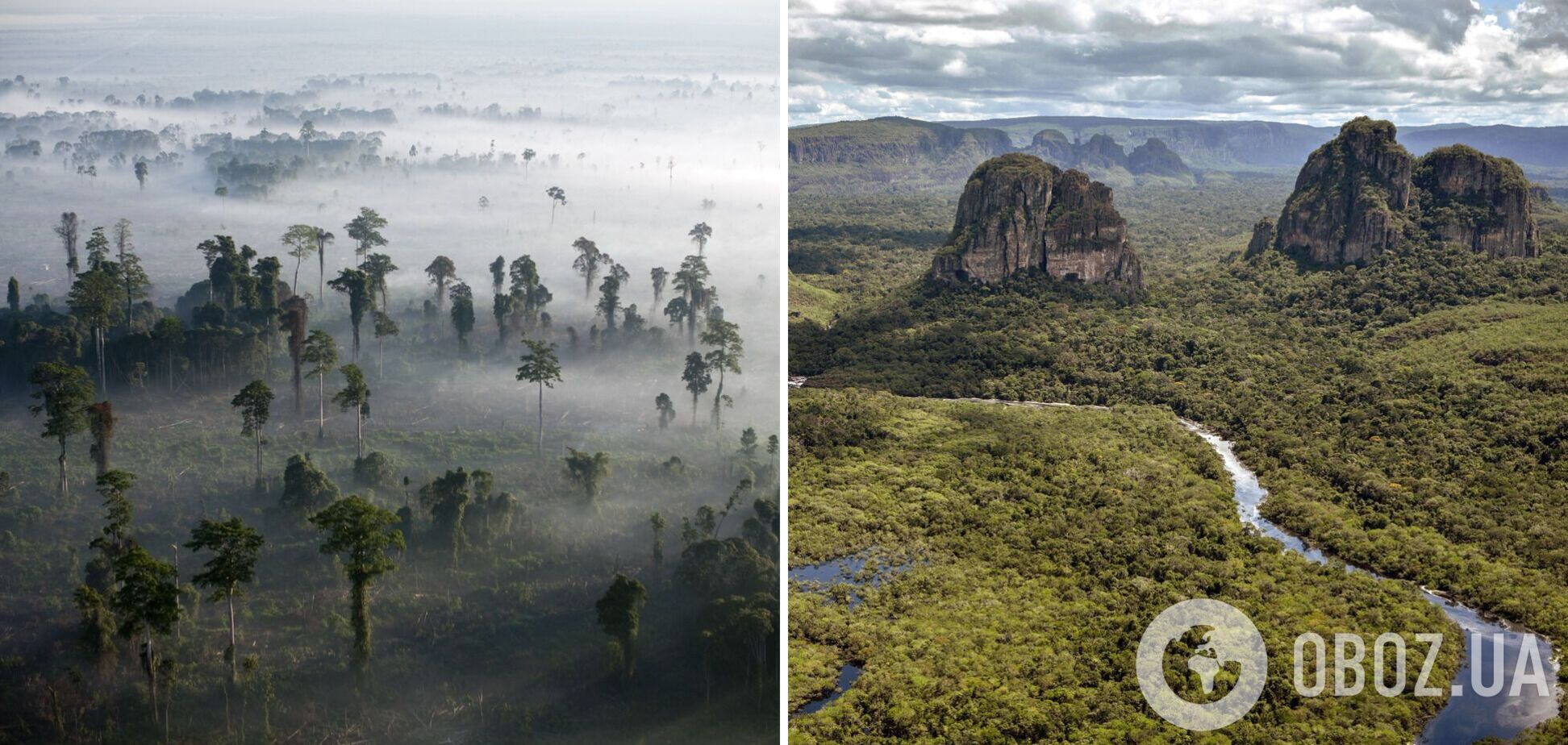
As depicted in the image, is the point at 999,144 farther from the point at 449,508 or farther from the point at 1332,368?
the point at 449,508

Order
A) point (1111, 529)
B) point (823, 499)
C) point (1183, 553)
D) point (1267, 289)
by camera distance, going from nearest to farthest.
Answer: point (1183, 553) → point (1111, 529) → point (823, 499) → point (1267, 289)

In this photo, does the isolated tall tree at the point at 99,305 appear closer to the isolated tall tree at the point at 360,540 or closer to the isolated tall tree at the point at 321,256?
the isolated tall tree at the point at 321,256

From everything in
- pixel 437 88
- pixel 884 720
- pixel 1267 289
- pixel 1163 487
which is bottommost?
pixel 884 720

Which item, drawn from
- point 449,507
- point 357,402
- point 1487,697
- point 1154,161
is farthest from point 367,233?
point 1154,161

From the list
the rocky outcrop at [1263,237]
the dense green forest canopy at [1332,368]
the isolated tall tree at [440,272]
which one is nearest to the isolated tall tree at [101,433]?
the isolated tall tree at [440,272]

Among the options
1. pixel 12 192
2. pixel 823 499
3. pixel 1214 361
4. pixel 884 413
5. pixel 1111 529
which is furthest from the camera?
pixel 1214 361

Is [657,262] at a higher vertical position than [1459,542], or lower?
higher

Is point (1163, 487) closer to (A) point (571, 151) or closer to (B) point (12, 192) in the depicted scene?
(A) point (571, 151)

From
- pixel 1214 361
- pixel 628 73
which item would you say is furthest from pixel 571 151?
pixel 1214 361
